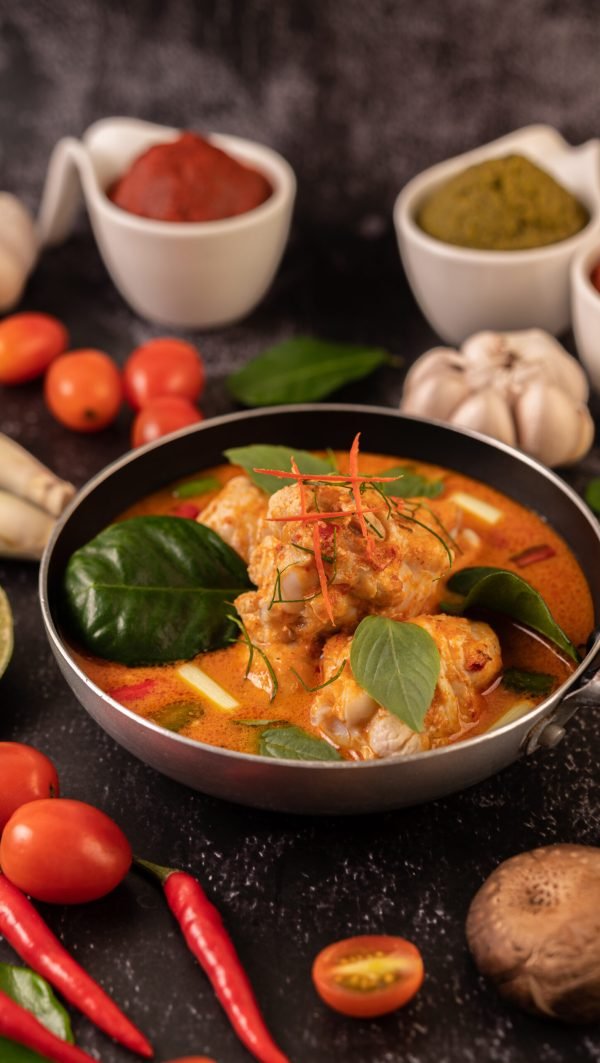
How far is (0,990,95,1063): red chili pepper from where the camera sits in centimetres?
198

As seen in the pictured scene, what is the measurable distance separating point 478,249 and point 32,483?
1.55 meters

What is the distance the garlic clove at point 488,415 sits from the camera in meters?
3.30

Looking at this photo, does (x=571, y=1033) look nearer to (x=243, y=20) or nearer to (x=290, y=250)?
(x=290, y=250)

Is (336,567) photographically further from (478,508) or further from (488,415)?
(488,415)

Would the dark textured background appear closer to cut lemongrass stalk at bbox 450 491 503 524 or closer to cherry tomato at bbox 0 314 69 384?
cherry tomato at bbox 0 314 69 384

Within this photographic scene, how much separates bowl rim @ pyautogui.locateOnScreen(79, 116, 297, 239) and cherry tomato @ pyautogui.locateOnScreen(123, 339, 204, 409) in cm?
36

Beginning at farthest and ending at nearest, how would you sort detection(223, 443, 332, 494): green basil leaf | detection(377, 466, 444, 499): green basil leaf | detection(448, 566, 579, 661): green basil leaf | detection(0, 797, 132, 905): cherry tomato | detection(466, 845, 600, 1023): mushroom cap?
1. detection(377, 466, 444, 499): green basil leaf
2. detection(223, 443, 332, 494): green basil leaf
3. detection(448, 566, 579, 661): green basil leaf
4. detection(0, 797, 132, 905): cherry tomato
5. detection(466, 845, 600, 1023): mushroom cap

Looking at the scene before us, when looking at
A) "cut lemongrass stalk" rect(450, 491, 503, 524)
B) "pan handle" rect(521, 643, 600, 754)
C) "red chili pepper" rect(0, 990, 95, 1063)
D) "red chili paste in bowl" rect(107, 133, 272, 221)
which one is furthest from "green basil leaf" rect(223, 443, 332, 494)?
"red chili paste in bowl" rect(107, 133, 272, 221)

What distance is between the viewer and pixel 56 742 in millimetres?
2672

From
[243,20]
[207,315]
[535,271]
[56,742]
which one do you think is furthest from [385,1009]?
[243,20]

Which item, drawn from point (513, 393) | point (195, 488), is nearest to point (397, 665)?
point (195, 488)

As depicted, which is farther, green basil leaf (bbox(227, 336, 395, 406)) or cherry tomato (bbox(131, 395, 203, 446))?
green basil leaf (bbox(227, 336, 395, 406))

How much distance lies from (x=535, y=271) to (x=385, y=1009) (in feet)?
7.76

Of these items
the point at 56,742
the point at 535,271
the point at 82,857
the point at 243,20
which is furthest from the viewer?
the point at 243,20
